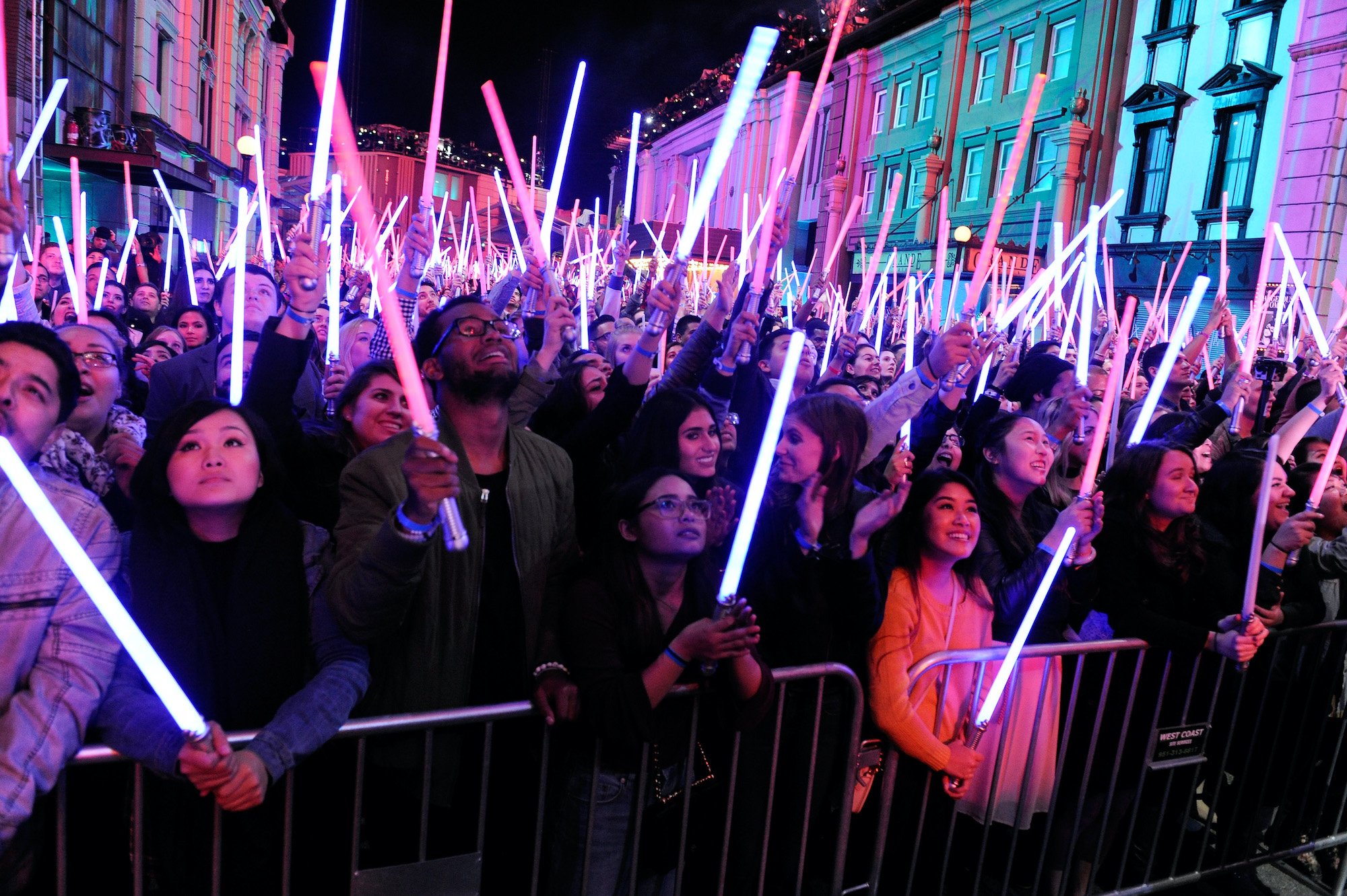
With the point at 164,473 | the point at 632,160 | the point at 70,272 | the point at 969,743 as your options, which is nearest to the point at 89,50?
the point at 70,272

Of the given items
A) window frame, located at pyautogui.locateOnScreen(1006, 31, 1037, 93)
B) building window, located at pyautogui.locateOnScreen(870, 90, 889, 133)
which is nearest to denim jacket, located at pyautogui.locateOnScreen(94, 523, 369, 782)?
window frame, located at pyautogui.locateOnScreen(1006, 31, 1037, 93)

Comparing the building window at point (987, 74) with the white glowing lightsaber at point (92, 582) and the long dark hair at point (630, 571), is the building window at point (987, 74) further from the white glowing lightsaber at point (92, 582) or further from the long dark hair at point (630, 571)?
the white glowing lightsaber at point (92, 582)

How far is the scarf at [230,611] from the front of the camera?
1.99m

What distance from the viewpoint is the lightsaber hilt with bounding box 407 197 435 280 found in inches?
121

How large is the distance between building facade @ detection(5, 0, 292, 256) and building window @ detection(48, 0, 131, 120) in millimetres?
33

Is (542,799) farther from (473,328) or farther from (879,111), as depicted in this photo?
(879,111)

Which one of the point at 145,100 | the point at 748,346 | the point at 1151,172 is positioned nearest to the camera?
the point at 748,346

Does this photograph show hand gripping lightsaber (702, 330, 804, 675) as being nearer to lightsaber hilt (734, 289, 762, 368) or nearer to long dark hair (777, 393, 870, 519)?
long dark hair (777, 393, 870, 519)

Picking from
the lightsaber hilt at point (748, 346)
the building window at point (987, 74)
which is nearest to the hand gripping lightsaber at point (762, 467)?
the lightsaber hilt at point (748, 346)

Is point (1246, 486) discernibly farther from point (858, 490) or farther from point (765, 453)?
point (765, 453)

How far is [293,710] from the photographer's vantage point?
1.98 m

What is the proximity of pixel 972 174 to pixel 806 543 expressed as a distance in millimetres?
25525

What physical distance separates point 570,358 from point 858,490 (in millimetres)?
1416

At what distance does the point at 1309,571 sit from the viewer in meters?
3.52
